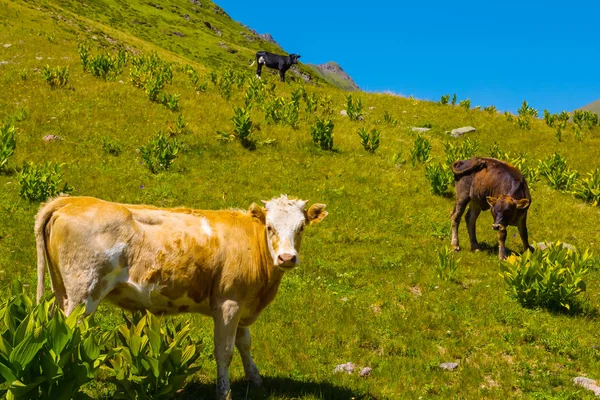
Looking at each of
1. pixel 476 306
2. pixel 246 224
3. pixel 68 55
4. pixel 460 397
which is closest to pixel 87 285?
pixel 246 224

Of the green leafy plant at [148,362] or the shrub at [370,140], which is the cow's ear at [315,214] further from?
the shrub at [370,140]

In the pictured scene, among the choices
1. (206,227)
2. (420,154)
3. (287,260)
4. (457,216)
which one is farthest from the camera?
(420,154)

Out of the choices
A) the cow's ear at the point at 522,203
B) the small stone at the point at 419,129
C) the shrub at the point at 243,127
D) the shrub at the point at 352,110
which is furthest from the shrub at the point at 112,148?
the small stone at the point at 419,129

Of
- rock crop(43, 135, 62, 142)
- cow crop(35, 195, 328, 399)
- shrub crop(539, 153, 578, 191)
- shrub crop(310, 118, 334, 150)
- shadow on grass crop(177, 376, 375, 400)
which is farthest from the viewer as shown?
shrub crop(310, 118, 334, 150)

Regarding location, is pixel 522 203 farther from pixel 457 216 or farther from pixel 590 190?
pixel 590 190

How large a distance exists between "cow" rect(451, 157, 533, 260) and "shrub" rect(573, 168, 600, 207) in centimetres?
546

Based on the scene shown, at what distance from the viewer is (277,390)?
6109 millimetres

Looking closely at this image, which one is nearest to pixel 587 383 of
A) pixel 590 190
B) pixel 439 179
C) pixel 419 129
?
pixel 439 179

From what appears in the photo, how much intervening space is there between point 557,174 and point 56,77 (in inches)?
808

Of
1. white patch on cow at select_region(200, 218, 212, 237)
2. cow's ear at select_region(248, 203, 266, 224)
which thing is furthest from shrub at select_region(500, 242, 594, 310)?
white patch on cow at select_region(200, 218, 212, 237)

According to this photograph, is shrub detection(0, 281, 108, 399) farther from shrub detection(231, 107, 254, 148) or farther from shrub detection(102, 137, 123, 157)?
shrub detection(231, 107, 254, 148)

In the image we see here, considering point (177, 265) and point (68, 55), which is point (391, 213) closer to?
point (177, 265)

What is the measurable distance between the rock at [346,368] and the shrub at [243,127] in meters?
Answer: 11.5

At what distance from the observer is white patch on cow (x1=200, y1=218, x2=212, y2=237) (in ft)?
18.7
